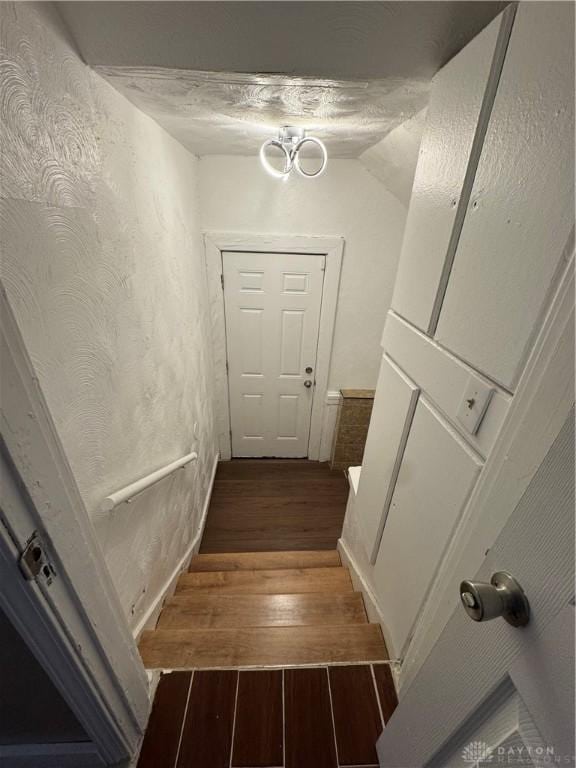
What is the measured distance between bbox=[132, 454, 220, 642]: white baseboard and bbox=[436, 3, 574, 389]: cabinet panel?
1497mm

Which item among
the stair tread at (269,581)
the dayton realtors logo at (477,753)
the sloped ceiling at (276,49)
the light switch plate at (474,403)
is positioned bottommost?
the stair tread at (269,581)

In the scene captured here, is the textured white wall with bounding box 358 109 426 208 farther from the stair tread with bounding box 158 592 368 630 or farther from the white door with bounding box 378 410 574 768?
the stair tread with bounding box 158 592 368 630

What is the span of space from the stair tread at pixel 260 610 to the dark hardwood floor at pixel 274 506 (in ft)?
2.55

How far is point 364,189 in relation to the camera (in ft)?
6.77

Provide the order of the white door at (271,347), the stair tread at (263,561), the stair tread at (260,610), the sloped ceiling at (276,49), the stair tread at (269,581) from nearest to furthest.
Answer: the sloped ceiling at (276,49)
the stair tread at (260,610)
the stair tread at (269,581)
the stair tread at (263,561)
the white door at (271,347)

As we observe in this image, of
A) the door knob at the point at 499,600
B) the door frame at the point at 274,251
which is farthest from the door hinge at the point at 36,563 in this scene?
the door frame at the point at 274,251

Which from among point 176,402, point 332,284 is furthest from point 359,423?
point 176,402

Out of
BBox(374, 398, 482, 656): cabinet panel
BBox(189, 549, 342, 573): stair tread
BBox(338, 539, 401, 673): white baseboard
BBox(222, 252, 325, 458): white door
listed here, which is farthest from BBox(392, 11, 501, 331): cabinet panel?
BBox(189, 549, 342, 573): stair tread

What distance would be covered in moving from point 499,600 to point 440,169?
1011mm

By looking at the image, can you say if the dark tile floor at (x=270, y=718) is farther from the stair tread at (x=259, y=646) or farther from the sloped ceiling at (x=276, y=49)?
the sloped ceiling at (x=276, y=49)

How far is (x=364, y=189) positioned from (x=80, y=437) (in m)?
2.22

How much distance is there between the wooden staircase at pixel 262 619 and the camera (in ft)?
3.70

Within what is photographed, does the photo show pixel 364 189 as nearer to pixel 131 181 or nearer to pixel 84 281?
pixel 131 181

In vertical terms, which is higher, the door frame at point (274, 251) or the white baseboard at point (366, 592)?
the door frame at point (274, 251)
